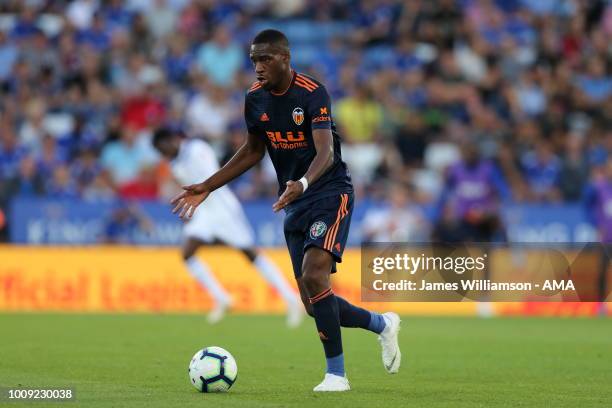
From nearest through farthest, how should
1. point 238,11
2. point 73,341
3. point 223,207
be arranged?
point 73,341, point 223,207, point 238,11

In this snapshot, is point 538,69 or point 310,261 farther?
point 538,69

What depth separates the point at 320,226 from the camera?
8391 mm

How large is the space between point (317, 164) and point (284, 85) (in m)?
0.75

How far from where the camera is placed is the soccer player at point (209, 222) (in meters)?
15.7

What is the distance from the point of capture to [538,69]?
22875 millimetres

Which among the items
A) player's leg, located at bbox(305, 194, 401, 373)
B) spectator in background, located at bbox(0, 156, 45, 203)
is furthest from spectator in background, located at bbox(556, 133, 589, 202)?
player's leg, located at bbox(305, 194, 401, 373)

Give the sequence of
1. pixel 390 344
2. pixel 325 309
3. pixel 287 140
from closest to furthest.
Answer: pixel 325 309 → pixel 287 140 → pixel 390 344

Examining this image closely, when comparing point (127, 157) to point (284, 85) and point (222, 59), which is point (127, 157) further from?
point (284, 85)

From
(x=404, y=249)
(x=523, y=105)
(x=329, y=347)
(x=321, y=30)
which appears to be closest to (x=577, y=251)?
(x=404, y=249)

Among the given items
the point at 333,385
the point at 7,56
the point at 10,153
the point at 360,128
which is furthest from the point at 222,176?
the point at 7,56

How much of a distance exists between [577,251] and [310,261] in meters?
11.1

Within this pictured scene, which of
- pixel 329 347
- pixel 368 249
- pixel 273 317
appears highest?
pixel 368 249

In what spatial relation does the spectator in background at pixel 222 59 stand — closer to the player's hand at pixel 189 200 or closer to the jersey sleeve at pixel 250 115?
the jersey sleeve at pixel 250 115

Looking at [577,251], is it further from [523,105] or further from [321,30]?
[321,30]
